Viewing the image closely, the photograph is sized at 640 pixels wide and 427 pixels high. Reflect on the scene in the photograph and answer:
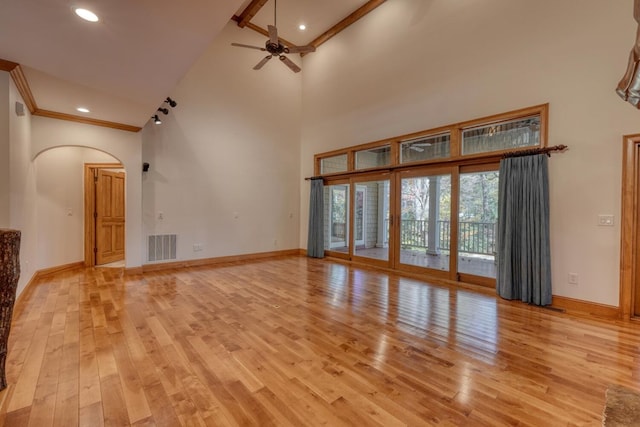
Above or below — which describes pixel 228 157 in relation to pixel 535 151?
above

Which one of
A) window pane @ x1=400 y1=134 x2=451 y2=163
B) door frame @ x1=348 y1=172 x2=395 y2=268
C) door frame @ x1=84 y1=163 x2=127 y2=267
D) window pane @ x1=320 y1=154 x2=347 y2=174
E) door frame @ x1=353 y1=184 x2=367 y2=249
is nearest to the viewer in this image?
window pane @ x1=400 y1=134 x2=451 y2=163

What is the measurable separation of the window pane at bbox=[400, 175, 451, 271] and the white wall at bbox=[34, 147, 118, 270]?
6.34 metres

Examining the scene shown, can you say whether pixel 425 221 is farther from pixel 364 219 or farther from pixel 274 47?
pixel 274 47

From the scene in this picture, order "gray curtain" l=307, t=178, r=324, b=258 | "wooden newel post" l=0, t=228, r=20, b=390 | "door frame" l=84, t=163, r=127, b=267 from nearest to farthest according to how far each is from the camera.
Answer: "wooden newel post" l=0, t=228, r=20, b=390 < "door frame" l=84, t=163, r=127, b=267 < "gray curtain" l=307, t=178, r=324, b=258

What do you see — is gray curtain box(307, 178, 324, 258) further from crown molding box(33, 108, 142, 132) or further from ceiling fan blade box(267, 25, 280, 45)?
crown molding box(33, 108, 142, 132)

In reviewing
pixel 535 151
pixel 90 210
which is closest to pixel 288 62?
pixel 535 151

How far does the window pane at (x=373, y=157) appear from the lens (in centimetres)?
598

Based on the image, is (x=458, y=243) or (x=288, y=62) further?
(x=288, y=62)

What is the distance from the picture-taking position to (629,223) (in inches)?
128

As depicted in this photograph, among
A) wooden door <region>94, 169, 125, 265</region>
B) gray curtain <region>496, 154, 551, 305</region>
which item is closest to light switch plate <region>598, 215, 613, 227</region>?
gray curtain <region>496, 154, 551, 305</region>

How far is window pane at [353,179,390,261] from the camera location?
612 centimetres

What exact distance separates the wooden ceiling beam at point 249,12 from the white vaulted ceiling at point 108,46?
11.7 feet

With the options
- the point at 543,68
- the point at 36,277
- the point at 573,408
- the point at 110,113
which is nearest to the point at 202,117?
the point at 110,113

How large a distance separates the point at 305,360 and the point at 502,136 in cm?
427
